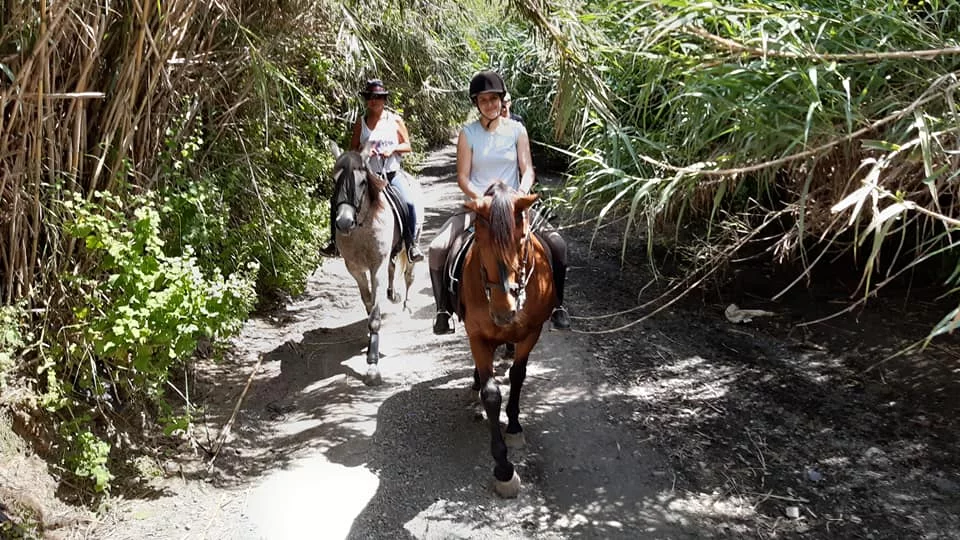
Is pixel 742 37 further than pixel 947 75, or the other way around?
pixel 742 37

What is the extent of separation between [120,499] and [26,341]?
3.29 feet

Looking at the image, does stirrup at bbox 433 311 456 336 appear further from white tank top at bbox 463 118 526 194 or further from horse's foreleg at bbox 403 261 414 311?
horse's foreleg at bbox 403 261 414 311

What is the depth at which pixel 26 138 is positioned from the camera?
10.5ft

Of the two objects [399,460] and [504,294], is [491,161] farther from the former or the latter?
[399,460]

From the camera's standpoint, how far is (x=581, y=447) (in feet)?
14.0

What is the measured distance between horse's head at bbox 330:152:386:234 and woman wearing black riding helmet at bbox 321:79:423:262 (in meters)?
0.50

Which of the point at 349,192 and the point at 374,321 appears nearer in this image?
the point at 349,192

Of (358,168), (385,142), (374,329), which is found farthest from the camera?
(385,142)

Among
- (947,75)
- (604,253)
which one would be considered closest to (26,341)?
(947,75)

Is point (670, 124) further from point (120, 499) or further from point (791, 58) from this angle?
point (120, 499)

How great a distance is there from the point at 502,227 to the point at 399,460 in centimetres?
175

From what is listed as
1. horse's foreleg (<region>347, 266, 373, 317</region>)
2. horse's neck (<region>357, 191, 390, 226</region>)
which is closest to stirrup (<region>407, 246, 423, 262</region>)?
horse's foreleg (<region>347, 266, 373, 317</region>)

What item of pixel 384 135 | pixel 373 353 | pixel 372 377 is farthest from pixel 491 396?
pixel 384 135

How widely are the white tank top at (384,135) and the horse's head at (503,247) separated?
9.01ft
